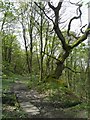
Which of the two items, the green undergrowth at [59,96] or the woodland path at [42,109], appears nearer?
the woodland path at [42,109]

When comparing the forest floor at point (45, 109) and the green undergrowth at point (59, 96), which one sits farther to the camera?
the green undergrowth at point (59, 96)

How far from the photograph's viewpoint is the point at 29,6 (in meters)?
15.3

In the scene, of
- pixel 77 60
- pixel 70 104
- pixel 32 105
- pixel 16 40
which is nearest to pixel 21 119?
pixel 32 105

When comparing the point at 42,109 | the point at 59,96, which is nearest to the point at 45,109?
the point at 42,109

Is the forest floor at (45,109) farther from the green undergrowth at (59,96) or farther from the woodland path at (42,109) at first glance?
the green undergrowth at (59,96)

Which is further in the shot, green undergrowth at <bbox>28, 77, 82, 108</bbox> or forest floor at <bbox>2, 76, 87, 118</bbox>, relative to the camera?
green undergrowth at <bbox>28, 77, 82, 108</bbox>

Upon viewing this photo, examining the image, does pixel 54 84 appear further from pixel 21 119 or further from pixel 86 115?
pixel 21 119

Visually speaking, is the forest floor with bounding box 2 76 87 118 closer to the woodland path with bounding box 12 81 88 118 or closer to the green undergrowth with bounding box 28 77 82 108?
the woodland path with bounding box 12 81 88 118

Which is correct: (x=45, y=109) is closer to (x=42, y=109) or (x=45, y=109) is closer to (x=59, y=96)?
(x=42, y=109)

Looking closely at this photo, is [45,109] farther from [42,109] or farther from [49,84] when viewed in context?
[49,84]

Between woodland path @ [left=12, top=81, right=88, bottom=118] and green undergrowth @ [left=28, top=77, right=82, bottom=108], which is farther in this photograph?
green undergrowth @ [left=28, top=77, right=82, bottom=108]

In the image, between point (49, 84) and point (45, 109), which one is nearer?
point (45, 109)

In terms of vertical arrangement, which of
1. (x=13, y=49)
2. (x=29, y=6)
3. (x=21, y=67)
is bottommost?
(x=21, y=67)

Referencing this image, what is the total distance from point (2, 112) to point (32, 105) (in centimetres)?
124
